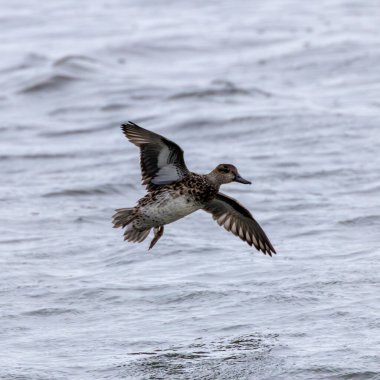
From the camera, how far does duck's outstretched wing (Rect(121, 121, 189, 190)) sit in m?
8.72

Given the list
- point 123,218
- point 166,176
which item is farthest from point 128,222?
point 166,176

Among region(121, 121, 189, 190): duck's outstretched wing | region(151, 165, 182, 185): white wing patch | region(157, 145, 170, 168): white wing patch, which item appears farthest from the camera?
region(151, 165, 182, 185): white wing patch

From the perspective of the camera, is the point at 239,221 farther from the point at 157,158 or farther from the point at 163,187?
the point at 157,158

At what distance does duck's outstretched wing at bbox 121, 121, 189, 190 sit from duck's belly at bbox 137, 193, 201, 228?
23cm

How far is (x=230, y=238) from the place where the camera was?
1154 cm

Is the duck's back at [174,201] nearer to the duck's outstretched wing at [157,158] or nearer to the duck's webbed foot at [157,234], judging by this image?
the duck's outstretched wing at [157,158]

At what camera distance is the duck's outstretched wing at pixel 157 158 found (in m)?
8.72

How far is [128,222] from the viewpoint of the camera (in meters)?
8.92

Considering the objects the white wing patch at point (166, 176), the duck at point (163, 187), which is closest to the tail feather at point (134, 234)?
the duck at point (163, 187)

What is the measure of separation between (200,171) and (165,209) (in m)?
5.26

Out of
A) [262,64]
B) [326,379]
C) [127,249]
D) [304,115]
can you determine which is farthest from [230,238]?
[262,64]

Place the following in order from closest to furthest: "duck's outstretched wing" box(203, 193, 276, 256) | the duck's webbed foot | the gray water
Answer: the gray water, the duck's webbed foot, "duck's outstretched wing" box(203, 193, 276, 256)

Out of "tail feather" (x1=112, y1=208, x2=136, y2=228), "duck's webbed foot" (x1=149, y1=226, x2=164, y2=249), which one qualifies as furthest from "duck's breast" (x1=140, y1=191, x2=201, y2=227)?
"duck's webbed foot" (x1=149, y1=226, x2=164, y2=249)

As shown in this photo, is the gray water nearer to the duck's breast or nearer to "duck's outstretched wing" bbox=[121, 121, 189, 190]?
the duck's breast
